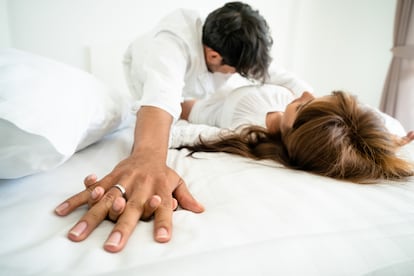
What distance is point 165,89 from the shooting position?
75cm

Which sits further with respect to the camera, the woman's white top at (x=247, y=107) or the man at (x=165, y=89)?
the woman's white top at (x=247, y=107)

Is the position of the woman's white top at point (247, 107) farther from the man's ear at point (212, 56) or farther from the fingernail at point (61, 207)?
A: the fingernail at point (61, 207)

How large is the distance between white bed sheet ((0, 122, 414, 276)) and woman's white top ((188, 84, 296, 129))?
50 cm

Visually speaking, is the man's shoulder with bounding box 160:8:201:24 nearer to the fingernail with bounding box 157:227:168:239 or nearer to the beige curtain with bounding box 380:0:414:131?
the fingernail with bounding box 157:227:168:239

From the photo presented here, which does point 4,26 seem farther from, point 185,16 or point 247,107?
point 247,107

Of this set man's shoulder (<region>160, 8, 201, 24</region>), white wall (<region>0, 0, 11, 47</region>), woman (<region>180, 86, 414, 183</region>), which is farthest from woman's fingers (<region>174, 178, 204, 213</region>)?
white wall (<region>0, 0, 11, 47</region>)

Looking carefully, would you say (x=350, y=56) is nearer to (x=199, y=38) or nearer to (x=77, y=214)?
(x=199, y=38)

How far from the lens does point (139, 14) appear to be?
192 cm

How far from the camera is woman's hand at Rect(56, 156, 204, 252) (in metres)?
0.36

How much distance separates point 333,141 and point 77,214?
582 mm

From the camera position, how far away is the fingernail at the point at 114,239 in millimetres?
332

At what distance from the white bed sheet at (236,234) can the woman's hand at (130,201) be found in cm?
1

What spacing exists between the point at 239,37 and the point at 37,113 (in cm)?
74

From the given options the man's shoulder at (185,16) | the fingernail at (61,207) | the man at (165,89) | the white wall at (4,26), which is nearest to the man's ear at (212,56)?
the man at (165,89)
